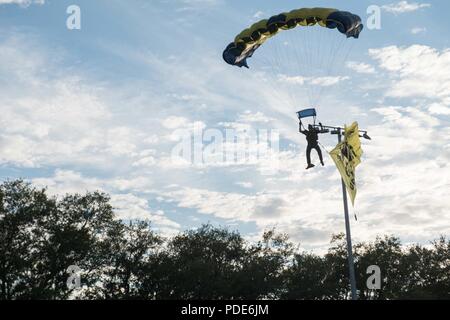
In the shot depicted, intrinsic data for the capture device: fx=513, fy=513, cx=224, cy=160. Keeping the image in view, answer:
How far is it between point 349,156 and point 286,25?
21.4 ft

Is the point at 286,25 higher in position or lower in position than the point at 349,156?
higher

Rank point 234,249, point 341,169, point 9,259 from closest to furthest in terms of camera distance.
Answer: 1. point 341,169
2. point 9,259
3. point 234,249

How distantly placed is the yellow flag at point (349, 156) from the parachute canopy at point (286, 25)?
14.5 feet

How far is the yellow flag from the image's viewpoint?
22656 millimetres

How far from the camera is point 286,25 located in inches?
901

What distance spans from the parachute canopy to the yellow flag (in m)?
4.42

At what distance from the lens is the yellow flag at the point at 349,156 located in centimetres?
2266

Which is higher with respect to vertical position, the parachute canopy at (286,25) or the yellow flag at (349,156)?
the parachute canopy at (286,25)
